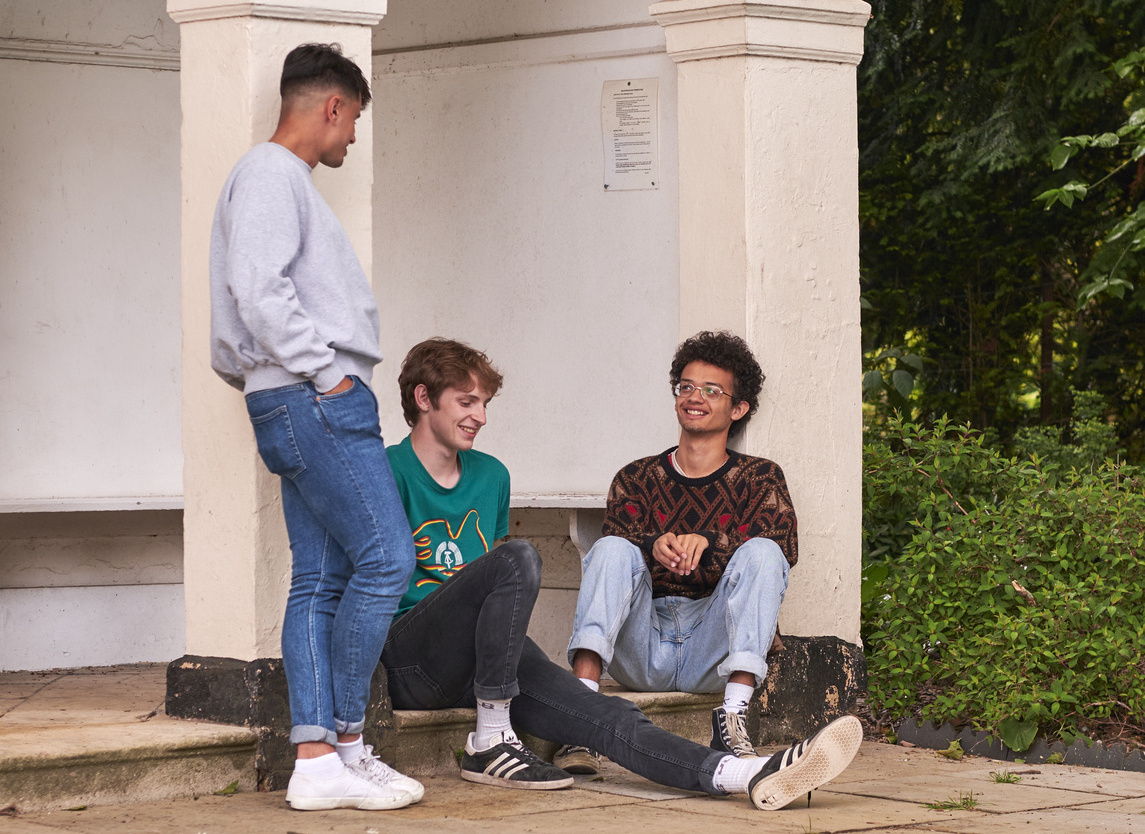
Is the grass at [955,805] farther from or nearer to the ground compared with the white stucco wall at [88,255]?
nearer to the ground

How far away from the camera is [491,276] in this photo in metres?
6.41

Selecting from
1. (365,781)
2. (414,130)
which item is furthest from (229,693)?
(414,130)

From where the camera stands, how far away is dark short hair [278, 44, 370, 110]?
12.7 ft

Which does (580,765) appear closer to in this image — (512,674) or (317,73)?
(512,674)

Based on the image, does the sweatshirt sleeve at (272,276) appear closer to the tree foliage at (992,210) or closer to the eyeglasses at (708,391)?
the eyeglasses at (708,391)

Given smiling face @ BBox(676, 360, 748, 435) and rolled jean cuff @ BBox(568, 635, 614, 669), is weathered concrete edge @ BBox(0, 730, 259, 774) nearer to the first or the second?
rolled jean cuff @ BBox(568, 635, 614, 669)

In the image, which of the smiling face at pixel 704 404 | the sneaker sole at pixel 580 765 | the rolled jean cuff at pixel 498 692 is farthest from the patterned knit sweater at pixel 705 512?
the rolled jean cuff at pixel 498 692

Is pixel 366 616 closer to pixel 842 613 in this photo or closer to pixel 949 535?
pixel 842 613

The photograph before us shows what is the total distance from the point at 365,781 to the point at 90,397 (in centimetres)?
288

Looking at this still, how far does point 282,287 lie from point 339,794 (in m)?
1.23

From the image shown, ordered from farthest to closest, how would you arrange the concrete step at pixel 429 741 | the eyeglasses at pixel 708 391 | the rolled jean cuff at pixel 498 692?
the eyeglasses at pixel 708 391 → the concrete step at pixel 429 741 → the rolled jean cuff at pixel 498 692

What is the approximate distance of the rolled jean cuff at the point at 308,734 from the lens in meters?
3.74

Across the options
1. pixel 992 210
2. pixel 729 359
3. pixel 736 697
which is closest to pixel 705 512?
pixel 729 359

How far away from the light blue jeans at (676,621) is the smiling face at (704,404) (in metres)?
0.47
